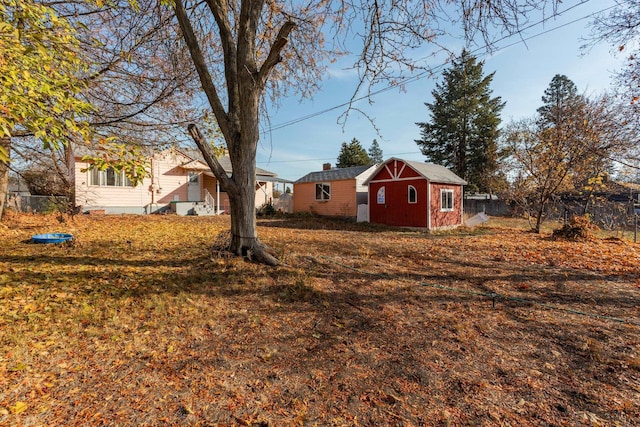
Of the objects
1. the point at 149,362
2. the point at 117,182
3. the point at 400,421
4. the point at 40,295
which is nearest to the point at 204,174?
the point at 117,182

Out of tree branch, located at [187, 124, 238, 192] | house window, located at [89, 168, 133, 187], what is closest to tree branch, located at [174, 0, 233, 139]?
tree branch, located at [187, 124, 238, 192]

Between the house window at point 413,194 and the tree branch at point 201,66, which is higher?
the tree branch at point 201,66

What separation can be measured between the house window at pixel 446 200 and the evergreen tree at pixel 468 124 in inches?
609

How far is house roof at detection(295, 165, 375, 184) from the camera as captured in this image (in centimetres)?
1925

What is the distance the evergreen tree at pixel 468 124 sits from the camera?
1157 inches

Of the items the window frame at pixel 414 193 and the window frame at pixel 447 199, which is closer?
the window frame at pixel 414 193

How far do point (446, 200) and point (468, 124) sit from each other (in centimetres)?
1913

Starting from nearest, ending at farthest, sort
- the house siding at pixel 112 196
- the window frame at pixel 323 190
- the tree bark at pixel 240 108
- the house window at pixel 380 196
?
the tree bark at pixel 240 108 < the house siding at pixel 112 196 < the house window at pixel 380 196 < the window frame at pixel 323 190

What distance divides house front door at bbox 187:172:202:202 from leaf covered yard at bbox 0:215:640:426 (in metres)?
14.9

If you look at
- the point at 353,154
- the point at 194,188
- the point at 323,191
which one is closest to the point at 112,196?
the point at 194,188

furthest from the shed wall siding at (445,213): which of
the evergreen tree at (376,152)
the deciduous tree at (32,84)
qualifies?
the evergreen tree at (376,152)

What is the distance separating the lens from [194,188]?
20.4 metres

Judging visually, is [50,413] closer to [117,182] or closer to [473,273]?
[473,273]

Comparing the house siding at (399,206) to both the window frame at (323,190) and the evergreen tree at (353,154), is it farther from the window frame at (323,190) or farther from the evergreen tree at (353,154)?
the evergreen tree at (353,154)
